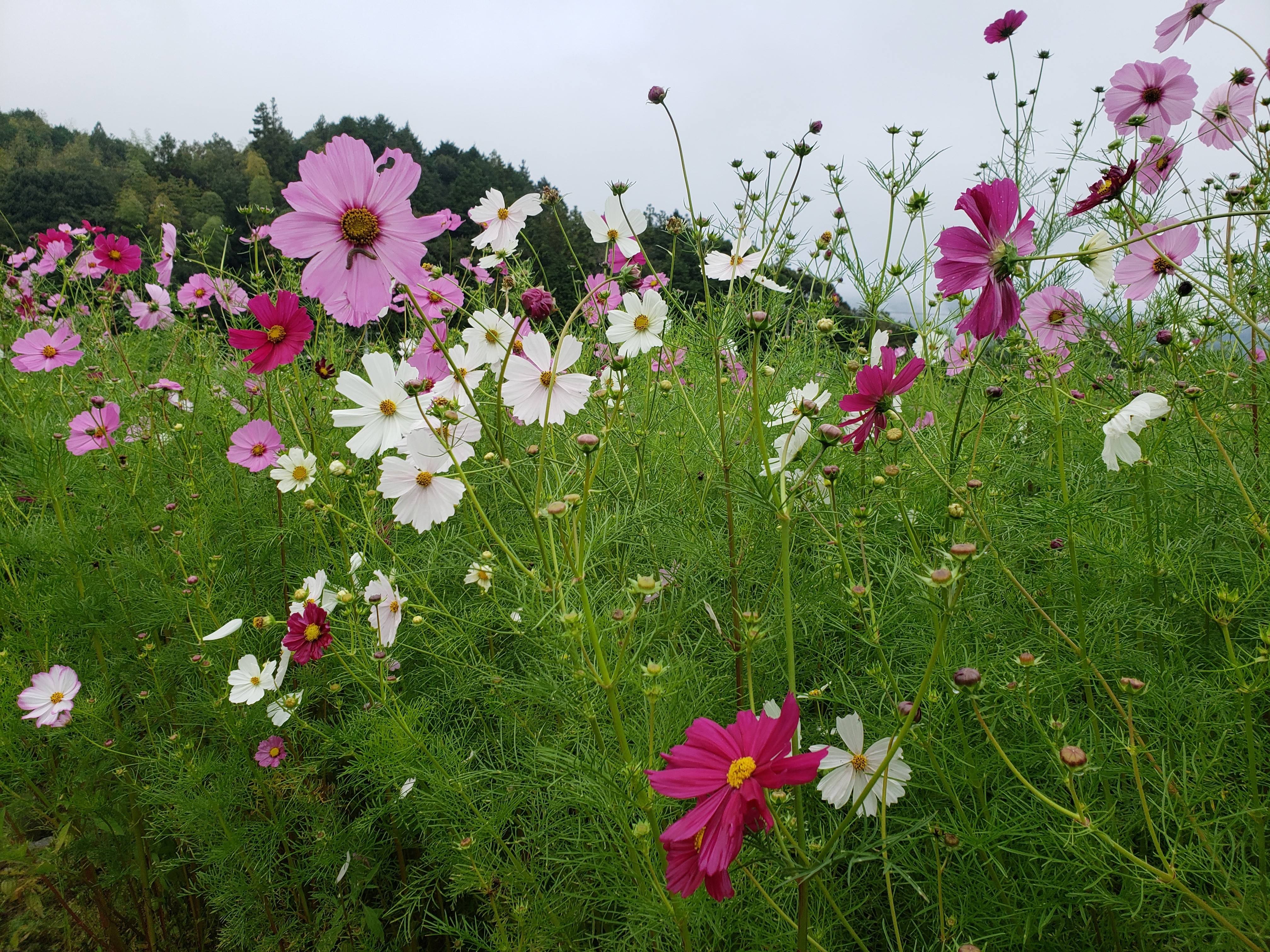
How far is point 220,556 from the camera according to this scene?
4.66 feet

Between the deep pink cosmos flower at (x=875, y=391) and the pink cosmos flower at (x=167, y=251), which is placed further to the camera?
the pink cosmos flower at (x=167, y=251)

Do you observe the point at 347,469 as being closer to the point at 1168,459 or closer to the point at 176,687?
the point at 176,687

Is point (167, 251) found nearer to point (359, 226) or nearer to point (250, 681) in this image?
point (250, 681)

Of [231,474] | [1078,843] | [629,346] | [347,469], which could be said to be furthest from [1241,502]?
[231,474]

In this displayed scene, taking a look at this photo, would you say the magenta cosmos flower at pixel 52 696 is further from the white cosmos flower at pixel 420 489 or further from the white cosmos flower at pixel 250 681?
the white cosmos flower at pixel 420 489

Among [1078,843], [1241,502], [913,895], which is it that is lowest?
[913,895]

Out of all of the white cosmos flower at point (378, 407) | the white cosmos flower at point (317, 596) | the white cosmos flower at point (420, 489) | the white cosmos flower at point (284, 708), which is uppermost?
the white cosmos flower at point (378, 407)

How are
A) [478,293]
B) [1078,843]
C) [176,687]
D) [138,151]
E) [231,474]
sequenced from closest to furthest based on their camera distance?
1. [1078,843]
2. [176,687]
3. [231,474]
4. [478,293]
5. [138,151]

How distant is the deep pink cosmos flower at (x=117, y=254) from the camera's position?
223 centimetres

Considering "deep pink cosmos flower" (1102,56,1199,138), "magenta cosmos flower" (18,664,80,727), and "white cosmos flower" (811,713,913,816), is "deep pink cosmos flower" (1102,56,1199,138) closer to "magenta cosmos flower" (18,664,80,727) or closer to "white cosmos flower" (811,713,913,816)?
"white cosmos flower" (811,713,913,816)

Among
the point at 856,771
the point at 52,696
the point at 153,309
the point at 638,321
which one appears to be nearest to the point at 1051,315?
the point at 638,321

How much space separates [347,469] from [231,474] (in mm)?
790

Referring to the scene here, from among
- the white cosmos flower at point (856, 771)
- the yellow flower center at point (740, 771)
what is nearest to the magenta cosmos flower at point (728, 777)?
the yellow flower center at point (740, 771)

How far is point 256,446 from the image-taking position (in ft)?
5.49
